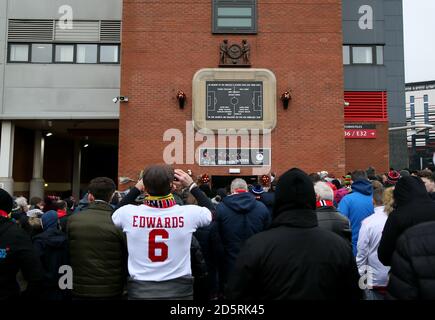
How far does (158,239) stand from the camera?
345 cm

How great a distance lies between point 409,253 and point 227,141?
12212 mm

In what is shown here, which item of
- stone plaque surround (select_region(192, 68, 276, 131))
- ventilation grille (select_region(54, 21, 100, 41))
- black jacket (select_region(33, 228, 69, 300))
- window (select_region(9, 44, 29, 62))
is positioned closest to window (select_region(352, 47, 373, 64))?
stone plaque surround (select_region(192, 68, 276, 131))

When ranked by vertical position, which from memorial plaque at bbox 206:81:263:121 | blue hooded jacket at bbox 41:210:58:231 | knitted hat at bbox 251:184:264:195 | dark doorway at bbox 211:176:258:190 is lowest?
blue hooded jacket at bbox 41:210:58:231

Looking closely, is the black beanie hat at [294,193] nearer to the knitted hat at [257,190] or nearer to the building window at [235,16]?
the knitted hat at [257,190]

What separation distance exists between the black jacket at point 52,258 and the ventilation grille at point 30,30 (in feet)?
52.7

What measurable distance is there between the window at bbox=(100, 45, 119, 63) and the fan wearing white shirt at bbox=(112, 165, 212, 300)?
16350 mm

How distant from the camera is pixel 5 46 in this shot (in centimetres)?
1817

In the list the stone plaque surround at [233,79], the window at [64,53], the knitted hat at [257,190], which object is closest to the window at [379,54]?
the stone plaque surround at [233,79]

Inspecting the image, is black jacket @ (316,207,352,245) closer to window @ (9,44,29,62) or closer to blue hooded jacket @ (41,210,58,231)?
blue hooded jacket @ (41,210,58,231)

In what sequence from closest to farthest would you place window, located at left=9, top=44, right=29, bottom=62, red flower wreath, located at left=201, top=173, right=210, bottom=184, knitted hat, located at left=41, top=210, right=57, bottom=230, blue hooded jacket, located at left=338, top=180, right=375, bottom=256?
knitted hat, located at left=41, top=210, right=57, bottom=230 < blue hooded jacket, located at left=338, top=180, right=375, bottom=256 < red flower wreath, located at left=201, top=173, right=210, bottom=184 < window, located at left=9, top=44, right=29, bottom=62

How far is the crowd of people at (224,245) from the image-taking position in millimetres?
2438

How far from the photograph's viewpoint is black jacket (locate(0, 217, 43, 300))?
3506 mm
